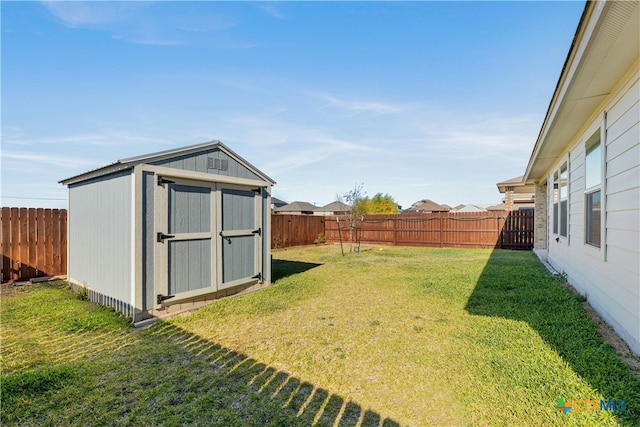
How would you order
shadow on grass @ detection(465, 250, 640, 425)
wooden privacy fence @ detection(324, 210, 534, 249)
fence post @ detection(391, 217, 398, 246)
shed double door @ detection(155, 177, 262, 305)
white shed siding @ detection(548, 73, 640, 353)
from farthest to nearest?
1. fence post @ detection(391, 217, 398, 246)
2. wooden privacy fence @ detection(324, 210, 534, 249)
3. shed double door @ detection(155, 177, 262, 305)
4. white shed siding @ detection(548, 73, 640, 353)
5. shadow on grass @ detection(465, 250, 640, 425)

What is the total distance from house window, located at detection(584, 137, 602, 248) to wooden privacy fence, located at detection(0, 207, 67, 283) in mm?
9802

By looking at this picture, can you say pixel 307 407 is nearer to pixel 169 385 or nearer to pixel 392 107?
pixel 169 385

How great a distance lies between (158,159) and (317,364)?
3.37 m

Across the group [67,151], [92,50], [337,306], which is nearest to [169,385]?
[337,306]

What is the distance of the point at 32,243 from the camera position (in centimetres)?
617

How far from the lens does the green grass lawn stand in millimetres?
1999

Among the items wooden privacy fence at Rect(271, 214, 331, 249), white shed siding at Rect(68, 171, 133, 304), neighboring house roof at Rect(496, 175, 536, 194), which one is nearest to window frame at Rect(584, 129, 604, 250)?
white shed siding at Rect(68, 171, 133, 304)

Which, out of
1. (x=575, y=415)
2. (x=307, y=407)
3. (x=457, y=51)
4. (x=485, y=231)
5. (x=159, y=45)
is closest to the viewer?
(x=575, y=415)

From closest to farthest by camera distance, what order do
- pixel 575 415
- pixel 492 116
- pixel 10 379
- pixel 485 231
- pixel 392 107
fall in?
pixel 575 415 → pixel 10 379 → pixel 492 116 → pixel 392 107 → pixel 485 231

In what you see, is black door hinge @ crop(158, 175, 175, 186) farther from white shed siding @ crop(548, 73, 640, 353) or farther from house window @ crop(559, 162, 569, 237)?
house window @ crop(559, 162, 569, 237)

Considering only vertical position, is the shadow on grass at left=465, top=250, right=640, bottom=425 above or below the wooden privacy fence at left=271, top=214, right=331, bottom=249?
below

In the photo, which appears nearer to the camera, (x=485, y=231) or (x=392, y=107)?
(x=392, y=107)

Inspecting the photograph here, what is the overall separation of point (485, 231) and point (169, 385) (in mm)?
13830

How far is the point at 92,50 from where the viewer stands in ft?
19.7
